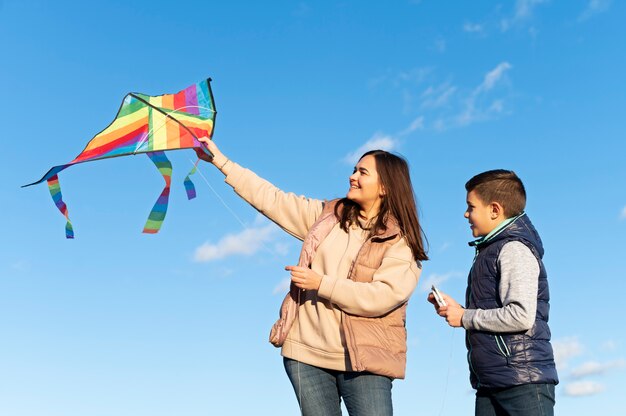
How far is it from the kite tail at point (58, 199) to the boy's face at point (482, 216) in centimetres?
256

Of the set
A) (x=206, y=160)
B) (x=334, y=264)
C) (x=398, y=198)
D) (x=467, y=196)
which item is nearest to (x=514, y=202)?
(x=467, y=196)

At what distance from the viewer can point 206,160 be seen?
4.68 meters

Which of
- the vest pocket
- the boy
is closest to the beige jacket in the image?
the boy

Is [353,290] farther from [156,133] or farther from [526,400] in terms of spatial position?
[156,133]

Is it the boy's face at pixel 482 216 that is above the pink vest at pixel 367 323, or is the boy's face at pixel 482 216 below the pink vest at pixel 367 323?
above

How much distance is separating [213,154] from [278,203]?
1.84ft

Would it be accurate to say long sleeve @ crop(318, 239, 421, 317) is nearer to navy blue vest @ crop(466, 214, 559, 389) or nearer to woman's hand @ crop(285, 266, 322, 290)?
Answer: woman's hand @ crop(285, 266, 322, 290)

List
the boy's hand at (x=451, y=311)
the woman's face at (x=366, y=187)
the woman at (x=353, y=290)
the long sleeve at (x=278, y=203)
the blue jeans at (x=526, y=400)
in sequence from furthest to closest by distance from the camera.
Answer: the long sleeve at (x=278, y=203) → the woman's face at (x=366, y=187) → the boy's hand at (x=451, y=311) → the woman at (x=353, y=290) → the blue jeans at (x=526, y=400)

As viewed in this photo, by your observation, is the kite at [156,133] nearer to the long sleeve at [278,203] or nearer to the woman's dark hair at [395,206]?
the long sleeve at [278,203]

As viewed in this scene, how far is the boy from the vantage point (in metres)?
3.77

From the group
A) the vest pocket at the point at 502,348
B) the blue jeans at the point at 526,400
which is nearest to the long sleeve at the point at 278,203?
the vest pocket at the point at 502,348

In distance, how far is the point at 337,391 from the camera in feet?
13.2

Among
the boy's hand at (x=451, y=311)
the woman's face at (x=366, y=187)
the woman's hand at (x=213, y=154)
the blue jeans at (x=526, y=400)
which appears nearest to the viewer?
the blue jeans at (x=526, y=400)

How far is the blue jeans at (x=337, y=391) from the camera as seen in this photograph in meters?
3.82
